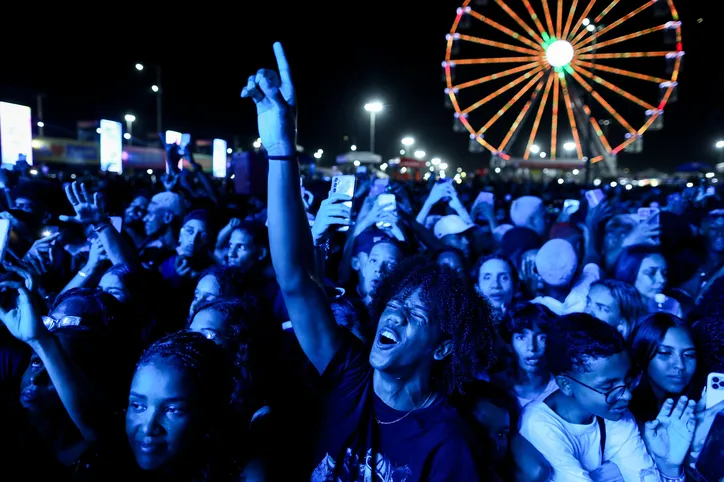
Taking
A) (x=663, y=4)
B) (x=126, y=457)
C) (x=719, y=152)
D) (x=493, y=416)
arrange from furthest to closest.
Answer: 1. (x=719, y=152)
2. (x=663, y=4)
3. (x=493, y=416)
4. (x=126, y=457)

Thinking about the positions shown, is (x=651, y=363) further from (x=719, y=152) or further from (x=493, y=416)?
(x=719, y=152)

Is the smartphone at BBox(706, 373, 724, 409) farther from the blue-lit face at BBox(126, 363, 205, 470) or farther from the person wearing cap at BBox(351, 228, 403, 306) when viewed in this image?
the blue-lit face at BBox(126, 363, 205, 470)

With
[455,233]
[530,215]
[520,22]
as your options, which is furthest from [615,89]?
[455,233]

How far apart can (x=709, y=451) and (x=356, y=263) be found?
7.32 feet

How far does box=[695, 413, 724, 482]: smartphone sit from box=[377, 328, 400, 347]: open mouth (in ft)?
4.10

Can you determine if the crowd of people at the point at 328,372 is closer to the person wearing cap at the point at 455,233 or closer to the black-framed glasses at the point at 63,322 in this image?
the black-framed glasses at the point at 63,322

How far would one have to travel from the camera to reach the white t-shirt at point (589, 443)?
6.91ft

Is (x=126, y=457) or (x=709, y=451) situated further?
(x=709, y=451)

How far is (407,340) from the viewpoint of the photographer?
1.77 meters

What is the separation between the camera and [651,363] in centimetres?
262

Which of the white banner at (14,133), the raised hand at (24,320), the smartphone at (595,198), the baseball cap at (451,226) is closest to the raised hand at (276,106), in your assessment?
the raised hand at (24,320)

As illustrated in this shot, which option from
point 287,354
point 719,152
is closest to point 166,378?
point 287,354

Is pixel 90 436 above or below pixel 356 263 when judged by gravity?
below

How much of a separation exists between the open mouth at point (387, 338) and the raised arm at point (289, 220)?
141mm
